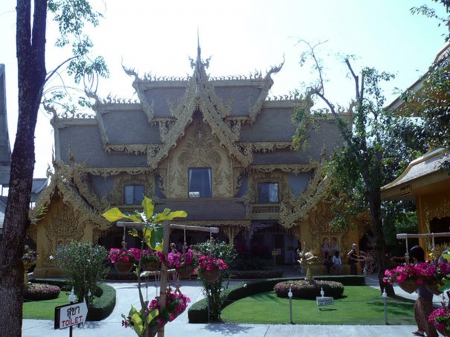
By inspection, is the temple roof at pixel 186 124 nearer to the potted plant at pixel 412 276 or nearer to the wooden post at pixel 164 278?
the potted plant at pixel 412 276

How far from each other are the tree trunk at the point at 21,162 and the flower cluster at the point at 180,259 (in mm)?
1955

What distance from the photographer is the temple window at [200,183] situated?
23516mm

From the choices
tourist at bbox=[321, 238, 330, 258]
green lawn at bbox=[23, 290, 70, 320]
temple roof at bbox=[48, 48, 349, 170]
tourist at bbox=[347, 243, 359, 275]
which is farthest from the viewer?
temple roof at bbox=[48, 48, 349, 170]

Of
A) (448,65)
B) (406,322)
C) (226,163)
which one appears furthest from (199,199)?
(448,65)

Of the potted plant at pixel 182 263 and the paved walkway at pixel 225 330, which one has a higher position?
the potted plant at pixel 182 263

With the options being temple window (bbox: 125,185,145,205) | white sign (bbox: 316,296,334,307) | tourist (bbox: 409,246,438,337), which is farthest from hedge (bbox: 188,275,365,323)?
temple window (bbox: 125,185,145,205)

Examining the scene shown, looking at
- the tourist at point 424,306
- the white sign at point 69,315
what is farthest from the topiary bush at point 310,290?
the white sign at point 69,315

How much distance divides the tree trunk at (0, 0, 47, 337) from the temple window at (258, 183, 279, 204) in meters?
17.7

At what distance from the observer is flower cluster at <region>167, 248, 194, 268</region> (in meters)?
6.29

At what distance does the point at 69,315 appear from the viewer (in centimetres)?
604

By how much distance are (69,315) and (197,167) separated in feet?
58.2

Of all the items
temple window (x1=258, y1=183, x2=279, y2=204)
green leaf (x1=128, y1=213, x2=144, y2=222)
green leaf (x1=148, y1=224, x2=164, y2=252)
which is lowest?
green leaf (x1=148, y1=224, x2=164, y2=252)

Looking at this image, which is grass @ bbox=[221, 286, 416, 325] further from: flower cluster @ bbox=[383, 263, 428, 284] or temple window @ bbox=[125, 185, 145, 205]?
temple window @ bbox=[125, 185, 145, 205]

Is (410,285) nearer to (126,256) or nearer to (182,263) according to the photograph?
(182,263)
